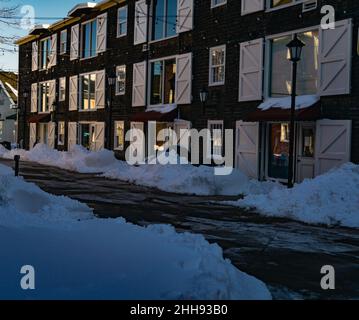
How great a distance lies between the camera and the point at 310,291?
6578 mm

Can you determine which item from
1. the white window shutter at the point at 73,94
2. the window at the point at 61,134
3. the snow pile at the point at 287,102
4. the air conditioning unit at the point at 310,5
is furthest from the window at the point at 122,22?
the air conditioning unit at the point at 310,5

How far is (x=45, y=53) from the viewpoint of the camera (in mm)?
39469

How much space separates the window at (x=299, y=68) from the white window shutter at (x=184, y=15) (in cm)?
529

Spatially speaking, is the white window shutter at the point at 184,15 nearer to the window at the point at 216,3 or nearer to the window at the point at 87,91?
the window at the point at 216,3

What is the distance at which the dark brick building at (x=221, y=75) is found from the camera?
15898mm

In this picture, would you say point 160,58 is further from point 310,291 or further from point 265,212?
point 310,291

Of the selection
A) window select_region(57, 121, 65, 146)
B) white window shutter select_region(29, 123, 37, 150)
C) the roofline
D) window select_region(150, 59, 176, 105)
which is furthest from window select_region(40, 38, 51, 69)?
window select_region(150, 59, 176, 105)

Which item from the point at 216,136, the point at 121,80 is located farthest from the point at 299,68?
the point at 121,80

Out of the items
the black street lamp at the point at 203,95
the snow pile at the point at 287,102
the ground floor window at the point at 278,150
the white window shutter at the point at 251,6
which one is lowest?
the ground floor window at the point at 278,150

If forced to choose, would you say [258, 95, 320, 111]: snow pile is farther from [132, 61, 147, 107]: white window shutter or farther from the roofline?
the roofline

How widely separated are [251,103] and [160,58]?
287 inches

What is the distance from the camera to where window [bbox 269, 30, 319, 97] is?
17.0 m

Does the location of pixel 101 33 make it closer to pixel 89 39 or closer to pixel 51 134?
pixel 89 39

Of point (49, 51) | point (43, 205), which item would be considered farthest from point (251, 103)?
point (49, 51)
